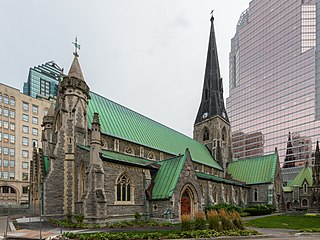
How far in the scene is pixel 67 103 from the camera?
23516mm

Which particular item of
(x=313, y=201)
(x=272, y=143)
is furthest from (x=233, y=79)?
(x=313, y=201)

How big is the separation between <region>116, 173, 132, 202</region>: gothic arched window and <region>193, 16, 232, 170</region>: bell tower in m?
28.8

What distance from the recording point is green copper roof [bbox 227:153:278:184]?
144 feet

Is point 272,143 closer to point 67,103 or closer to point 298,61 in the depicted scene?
point 298,61

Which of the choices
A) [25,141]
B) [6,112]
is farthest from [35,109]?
[25,141]

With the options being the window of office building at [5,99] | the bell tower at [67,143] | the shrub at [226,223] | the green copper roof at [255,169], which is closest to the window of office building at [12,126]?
the window of office building at [5,99]

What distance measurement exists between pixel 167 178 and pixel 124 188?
157 inches

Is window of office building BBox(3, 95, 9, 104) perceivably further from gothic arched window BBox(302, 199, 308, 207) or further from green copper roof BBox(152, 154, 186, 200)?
gothic arched window BBox(302, 199, 308, 207)

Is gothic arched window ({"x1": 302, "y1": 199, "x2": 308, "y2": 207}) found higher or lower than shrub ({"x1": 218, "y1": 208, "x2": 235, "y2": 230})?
lower

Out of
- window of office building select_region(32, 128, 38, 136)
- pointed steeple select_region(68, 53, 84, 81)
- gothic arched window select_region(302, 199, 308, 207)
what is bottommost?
gothic arched window select_region(302, 199, 308, 207)

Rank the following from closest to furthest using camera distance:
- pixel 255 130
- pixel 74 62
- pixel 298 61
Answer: pixel 74 62, pixel 298 61, pixel 255 130

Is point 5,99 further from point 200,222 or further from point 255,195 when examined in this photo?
point 200,222

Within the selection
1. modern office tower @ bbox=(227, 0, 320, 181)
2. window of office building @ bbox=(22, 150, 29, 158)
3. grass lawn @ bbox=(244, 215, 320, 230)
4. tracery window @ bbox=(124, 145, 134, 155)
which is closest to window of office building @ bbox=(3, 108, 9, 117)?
window of office building @ bbox=(22, 150, 29, 158)

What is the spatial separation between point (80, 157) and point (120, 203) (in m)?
5.01
